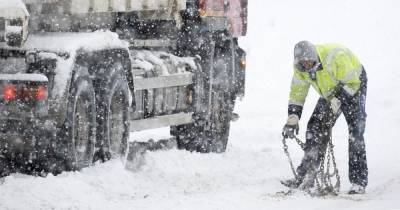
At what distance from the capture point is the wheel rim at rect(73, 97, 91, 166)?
8086mm

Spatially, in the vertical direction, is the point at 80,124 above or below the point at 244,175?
above

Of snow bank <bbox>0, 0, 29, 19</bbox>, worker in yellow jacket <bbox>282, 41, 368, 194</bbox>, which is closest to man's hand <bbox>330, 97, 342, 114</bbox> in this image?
worker in yellow jacket <bbox>282, 41, 368, 194</bbox>

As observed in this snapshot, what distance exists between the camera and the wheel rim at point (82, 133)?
26.5ft

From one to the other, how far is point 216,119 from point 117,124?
3.22m

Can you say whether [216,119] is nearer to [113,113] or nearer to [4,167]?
[113,113]

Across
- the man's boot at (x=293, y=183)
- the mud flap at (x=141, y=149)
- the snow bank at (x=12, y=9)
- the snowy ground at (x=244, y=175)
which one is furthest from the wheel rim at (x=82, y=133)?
the man's boot at (x=293, y=183)

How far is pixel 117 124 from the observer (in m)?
9.03

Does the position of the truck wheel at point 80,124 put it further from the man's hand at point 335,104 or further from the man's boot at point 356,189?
the man's boot at point 356,189

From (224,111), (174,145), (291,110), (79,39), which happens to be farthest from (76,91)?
(224,111)

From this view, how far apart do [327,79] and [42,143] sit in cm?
278

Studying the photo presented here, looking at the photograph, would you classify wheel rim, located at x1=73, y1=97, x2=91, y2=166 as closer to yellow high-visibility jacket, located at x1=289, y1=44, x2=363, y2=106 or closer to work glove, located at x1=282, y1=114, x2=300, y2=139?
work glove, located at x1=282, y1=114, x2=300, y2=139

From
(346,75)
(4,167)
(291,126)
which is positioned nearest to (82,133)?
(4,167)

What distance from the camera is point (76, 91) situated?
7.89 m

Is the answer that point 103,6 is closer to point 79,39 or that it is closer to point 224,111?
point 79,39
